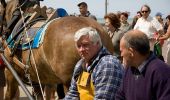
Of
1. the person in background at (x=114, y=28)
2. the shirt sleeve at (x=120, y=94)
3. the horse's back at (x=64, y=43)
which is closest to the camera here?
the shirt sleeve at (x=120, y=94)

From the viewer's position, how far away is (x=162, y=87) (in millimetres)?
3246

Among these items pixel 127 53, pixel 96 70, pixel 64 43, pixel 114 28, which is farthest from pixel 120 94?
pixel 114 28

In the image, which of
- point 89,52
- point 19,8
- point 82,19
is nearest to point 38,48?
point 82,19

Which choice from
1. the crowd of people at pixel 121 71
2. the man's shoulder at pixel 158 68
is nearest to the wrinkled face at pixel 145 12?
the crowd of people at pixel 121 71

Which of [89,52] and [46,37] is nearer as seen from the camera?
[89,52]

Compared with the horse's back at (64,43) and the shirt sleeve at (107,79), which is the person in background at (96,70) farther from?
the horse's back at (64,43)

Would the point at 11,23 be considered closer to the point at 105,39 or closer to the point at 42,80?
the point at 42,80

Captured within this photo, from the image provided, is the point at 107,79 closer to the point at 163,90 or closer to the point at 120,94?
the point at 120,94

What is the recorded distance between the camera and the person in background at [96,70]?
3715mm

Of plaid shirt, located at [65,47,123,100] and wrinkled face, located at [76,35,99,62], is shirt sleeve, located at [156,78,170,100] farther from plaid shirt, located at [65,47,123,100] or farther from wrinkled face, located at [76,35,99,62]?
wrinkled face, located at [76,35,99,62]

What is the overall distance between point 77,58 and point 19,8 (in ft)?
7.82

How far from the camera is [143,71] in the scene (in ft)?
11.1

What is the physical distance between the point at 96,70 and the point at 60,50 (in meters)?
1.96

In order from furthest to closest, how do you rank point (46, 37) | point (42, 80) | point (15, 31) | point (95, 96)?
1. point (15, 31)
2. point (42, 80)
3. point (46, 37)
4. point (95, 96)
